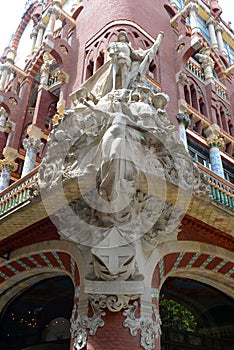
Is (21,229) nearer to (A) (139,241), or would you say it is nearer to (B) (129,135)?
(A) (139,241)

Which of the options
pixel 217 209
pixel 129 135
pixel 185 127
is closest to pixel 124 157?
pixel 129 135

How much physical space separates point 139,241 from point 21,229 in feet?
10.2

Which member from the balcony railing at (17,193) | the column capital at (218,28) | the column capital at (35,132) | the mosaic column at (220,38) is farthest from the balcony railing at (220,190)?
the column capital at (218,28)

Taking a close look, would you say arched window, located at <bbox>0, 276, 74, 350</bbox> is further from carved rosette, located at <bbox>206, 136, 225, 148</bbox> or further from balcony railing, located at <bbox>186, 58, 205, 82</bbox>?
balcony railing, located at <bbox>186, 58, 205, 82</bbox>

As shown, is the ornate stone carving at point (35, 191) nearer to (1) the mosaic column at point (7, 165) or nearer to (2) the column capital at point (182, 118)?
(1) the mosaic column at point (7, 165)

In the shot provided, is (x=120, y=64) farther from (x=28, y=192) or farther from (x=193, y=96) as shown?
(x=193, y=96)

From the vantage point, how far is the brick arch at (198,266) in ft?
25.2

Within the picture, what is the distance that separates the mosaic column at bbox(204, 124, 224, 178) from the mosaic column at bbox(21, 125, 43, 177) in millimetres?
6501

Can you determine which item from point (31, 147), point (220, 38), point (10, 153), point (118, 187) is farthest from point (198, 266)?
point (220, 38)

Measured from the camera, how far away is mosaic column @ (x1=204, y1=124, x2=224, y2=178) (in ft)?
42.2

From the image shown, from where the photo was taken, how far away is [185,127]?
12.1 metres

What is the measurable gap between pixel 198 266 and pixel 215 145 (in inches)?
247

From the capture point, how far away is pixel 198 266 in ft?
28.1

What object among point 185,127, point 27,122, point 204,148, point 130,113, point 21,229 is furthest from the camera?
point 27,122
